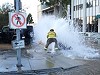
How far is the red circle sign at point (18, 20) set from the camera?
44.1ft

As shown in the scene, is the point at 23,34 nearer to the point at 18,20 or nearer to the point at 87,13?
the point at 18,20

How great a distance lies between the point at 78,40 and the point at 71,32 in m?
0.78

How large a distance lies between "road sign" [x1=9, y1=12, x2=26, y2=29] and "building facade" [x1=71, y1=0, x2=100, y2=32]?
124 ft

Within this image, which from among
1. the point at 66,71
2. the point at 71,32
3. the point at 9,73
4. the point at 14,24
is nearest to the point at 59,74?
the point at 66,71

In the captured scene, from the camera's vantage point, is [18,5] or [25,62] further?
[25,62]

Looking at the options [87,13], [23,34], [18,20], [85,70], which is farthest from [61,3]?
[85,70]

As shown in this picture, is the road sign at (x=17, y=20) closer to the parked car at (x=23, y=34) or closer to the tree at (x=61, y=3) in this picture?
the parked car at (x=23, y=34)

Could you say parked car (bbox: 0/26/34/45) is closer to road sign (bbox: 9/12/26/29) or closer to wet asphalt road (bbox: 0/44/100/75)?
road sign (bbox: 9/12/26/29)

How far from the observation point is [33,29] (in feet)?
104

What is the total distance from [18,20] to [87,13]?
4354 centimetres

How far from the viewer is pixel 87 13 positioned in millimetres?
56219

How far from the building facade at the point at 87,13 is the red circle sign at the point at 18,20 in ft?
124

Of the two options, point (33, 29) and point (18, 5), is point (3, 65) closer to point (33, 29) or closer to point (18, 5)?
point (18, 5)

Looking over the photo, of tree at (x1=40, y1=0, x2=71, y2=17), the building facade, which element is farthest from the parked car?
tree at (x1=40, y1=0, x2=71, y2=17)
